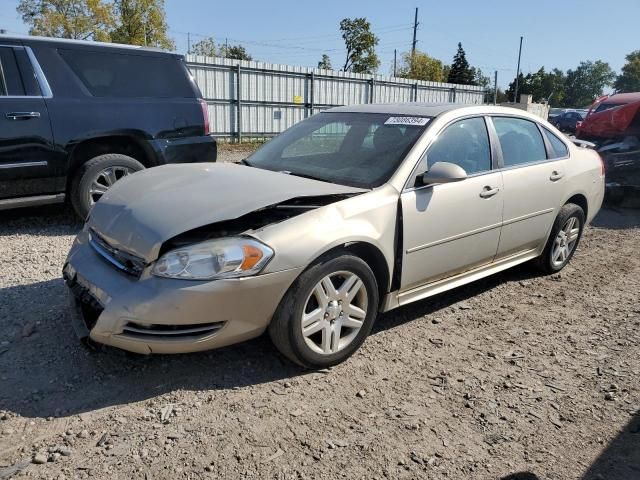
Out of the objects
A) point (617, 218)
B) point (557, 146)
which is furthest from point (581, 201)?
point (617, 218)

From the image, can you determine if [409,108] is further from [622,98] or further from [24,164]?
[622,98]

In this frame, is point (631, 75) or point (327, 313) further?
point (631, 75)

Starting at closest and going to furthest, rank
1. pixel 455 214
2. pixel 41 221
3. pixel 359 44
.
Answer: pixel 455 214
pixel 41 221
pixel 359 44

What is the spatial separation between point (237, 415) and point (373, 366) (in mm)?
942

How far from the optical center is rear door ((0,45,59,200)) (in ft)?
17.0

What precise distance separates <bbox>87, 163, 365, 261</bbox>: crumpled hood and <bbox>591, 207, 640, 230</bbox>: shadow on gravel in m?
5.68

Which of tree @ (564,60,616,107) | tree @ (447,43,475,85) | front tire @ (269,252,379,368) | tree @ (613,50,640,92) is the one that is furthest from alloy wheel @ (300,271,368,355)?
tree @ (564,60,616,107)

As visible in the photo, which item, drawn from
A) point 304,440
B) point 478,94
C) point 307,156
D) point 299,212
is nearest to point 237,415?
point 304,440

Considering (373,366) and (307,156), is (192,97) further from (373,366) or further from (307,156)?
(373,366)

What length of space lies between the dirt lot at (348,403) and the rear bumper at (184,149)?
2.41 metres

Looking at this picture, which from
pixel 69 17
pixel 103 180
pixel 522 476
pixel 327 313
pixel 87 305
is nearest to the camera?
pixel 522 476

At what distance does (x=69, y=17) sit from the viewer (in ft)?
106

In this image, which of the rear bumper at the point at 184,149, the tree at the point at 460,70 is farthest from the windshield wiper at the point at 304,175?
the tree at the point at 460,70

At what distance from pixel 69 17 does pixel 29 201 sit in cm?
3252
